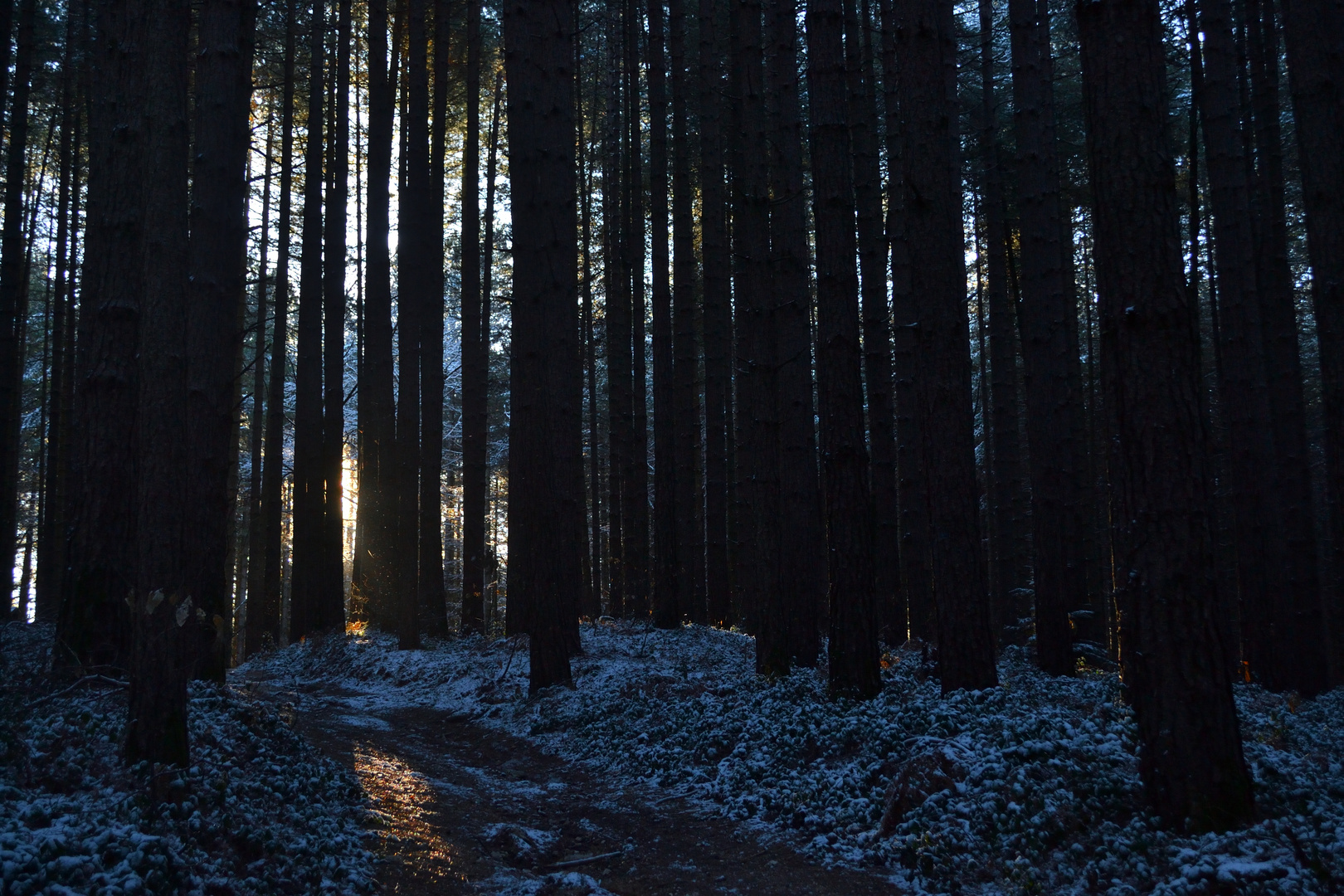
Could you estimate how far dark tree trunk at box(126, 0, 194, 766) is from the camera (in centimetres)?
505

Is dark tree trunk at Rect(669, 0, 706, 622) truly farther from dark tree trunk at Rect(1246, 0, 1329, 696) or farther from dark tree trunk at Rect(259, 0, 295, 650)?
dark tree trunk at Rect(1246, 0, 1329, 696)

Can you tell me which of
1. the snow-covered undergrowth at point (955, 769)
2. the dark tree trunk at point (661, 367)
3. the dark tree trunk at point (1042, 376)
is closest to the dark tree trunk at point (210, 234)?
the snow-covered undergrowth at point (955, 769)

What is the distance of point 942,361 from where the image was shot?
7898mm

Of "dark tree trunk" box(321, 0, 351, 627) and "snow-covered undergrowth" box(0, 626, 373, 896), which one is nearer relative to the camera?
"snow-covered undergrowth" box(0, 626, 373, 896)

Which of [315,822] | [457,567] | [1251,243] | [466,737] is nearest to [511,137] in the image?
[466,737]

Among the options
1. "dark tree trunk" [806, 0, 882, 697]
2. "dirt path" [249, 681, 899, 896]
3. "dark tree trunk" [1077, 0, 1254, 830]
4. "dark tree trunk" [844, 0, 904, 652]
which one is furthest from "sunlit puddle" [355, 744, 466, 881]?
"dark tree trunk" [844, 0, 904, 652]

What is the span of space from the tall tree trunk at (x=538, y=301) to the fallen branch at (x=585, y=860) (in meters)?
4.81

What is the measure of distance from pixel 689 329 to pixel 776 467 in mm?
6761

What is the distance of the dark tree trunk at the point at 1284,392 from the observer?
36.8ft

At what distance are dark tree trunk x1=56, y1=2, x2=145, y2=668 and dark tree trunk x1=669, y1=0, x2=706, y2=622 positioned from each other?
965 cm

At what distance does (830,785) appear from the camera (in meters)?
6.45

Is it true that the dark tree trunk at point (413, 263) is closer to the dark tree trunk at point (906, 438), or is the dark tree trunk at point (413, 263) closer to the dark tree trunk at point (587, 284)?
the dark tree trunk at point (587, 284)

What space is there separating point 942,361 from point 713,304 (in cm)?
885

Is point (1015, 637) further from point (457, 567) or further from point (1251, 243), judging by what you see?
point (457, 567)
